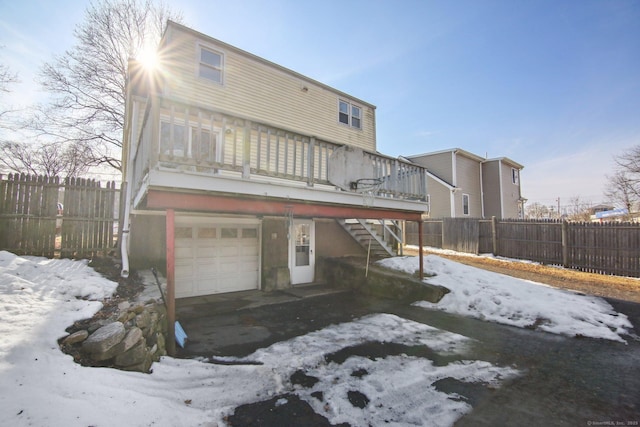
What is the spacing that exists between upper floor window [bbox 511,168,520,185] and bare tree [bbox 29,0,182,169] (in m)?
26.4

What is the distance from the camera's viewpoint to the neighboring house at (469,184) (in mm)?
18688

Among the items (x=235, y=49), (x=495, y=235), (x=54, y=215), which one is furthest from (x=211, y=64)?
(x=495, y=235)

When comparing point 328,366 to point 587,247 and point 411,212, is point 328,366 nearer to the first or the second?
point 411,212

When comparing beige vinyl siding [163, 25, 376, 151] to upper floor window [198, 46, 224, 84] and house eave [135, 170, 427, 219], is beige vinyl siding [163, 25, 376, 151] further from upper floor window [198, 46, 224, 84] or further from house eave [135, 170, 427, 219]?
house eave [135, 170, 427, 219]

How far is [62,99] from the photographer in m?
15.2

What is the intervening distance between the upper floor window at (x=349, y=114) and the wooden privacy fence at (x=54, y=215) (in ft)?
27.7

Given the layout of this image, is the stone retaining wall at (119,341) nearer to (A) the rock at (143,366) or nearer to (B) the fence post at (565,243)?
(A) the rock at (143,366)

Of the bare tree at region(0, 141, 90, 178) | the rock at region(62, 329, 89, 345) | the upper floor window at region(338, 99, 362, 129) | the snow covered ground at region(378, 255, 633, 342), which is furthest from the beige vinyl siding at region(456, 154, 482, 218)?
the bare tree at region(0, 141, 90, 178)

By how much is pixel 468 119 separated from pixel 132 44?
66.8 ft

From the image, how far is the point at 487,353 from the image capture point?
4.11 meters

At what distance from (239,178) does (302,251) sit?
526cm

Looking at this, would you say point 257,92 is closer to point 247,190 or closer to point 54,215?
point 247,190

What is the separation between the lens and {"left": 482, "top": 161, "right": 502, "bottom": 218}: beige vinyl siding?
20766mm

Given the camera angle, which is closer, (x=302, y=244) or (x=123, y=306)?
(x=123, y=306)
